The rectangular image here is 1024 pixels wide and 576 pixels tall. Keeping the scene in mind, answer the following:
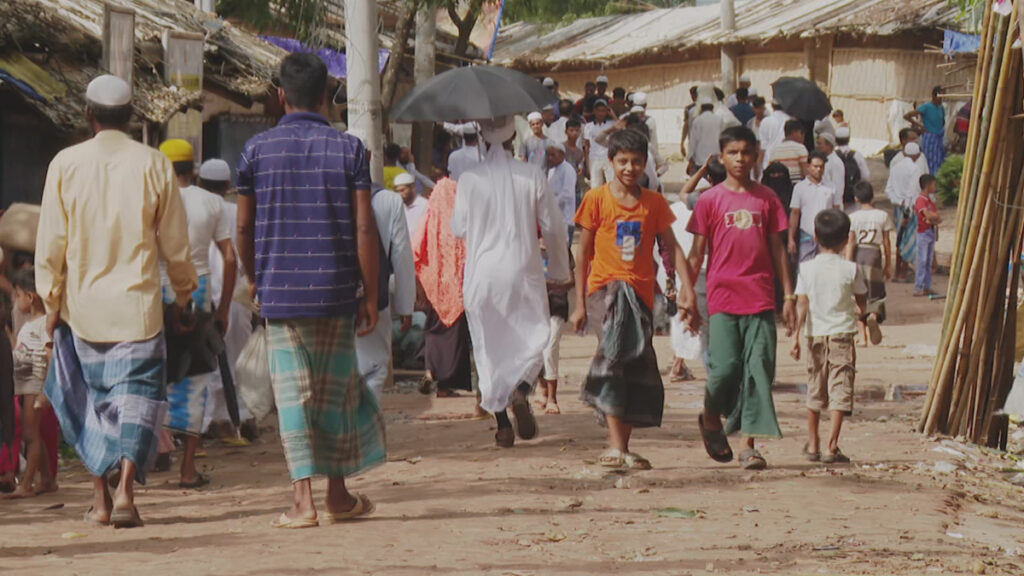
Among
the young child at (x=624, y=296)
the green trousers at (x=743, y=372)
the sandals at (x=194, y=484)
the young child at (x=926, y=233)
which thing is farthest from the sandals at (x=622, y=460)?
the young child at (x=926, y=233)

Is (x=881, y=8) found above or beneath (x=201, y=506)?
above

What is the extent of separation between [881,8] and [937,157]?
4.89 meters

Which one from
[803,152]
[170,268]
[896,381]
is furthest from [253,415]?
[803,152]

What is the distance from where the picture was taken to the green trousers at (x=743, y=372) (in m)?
7.88

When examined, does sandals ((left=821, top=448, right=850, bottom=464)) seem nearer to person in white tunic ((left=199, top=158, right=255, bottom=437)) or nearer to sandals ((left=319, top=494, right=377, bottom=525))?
sandals ((left=319, top=494, right=377, bottom=525))

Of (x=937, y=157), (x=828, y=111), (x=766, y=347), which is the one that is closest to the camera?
(x=766, y=347)

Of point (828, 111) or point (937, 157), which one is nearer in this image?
point (828, 111)

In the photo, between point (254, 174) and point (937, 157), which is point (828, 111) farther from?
point (254, 174)

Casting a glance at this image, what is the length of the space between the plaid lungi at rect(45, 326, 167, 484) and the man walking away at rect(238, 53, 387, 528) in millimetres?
517

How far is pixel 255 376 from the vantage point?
901 cm

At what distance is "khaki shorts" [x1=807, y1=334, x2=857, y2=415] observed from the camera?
8.27m

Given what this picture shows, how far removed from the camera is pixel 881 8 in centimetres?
2888

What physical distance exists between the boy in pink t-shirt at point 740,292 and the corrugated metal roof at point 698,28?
18.4 meters

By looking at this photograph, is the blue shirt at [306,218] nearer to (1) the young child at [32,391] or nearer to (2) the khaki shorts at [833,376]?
(1) the young child at [32,391]
